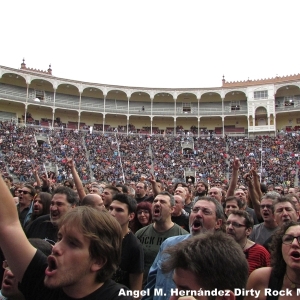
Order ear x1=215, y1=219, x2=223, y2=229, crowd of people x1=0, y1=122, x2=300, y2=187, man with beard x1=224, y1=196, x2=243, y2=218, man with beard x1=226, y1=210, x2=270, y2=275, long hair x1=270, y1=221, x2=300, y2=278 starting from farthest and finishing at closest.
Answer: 1. crowd of people x1=0, y1=122, x2=300, y2=187
2. man with beard x1=224, y1=196, x2=243, y2=218
3. ear x1=215, y1=219, x2=223, y2=229
4. man with beard x1=226, y1=210, x2=270, y2=275
5. long hair x1=270, y1=221, x2=300, y2=278

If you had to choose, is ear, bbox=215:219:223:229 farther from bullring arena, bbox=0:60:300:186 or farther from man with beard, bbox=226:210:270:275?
bullring arena, bbox=0:60:300:186

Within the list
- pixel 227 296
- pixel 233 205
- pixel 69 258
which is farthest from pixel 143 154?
pixel 227 296

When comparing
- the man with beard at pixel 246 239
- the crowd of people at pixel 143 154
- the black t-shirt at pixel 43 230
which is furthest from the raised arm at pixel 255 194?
the crowd of people at pixel 143 154

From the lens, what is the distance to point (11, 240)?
2.21 meters

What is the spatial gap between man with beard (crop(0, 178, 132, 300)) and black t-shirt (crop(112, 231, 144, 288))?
155 centimetres

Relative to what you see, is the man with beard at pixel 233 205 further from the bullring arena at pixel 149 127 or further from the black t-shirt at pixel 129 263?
the bullring arena at pixel 149 127

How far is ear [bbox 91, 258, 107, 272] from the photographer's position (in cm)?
222

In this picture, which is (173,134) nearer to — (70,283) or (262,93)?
(262,93)

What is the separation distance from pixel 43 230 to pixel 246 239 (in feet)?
9.37

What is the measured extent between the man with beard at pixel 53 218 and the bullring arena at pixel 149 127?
84.2ft

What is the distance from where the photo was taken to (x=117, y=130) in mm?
45875

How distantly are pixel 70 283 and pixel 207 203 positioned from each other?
219 cm

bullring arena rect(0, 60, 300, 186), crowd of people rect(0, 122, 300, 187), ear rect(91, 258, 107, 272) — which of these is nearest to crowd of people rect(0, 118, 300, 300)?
ear rect(91, 258, 107, 272)

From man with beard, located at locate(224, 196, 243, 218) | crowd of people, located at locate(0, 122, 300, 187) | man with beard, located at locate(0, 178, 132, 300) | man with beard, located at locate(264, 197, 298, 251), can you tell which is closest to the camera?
man with beard, located at locate(0, 178, 132, 300)
